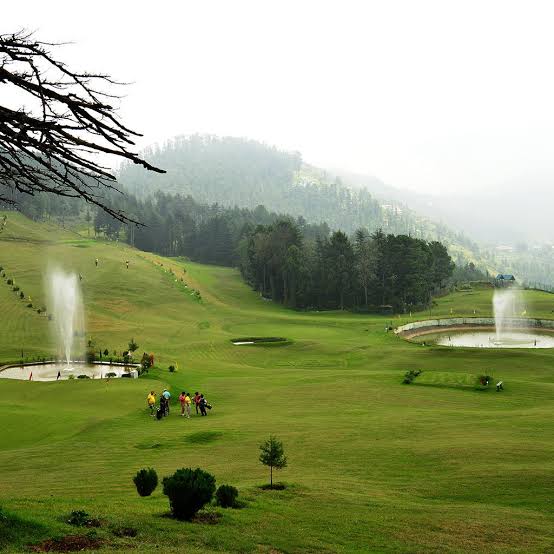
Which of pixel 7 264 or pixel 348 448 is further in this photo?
pixel 7 264

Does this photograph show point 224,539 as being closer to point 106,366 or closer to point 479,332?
point 106,366

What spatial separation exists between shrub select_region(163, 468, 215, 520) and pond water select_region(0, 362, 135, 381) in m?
36.1

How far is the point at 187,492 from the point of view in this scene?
13398 mm

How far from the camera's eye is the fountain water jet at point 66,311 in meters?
63.6

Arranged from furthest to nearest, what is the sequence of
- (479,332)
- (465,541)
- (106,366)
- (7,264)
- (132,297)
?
(7,264) → (132,297) → (479,332) → (106,366) → (465,541)

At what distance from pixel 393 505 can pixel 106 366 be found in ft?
138

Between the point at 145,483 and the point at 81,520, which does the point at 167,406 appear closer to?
the point at 145,483

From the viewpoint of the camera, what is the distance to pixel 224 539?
12414 mm

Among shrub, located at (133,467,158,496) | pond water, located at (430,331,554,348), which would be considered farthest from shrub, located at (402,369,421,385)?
pond water, located at (430,331,554,348)

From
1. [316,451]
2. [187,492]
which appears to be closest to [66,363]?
[316,451]

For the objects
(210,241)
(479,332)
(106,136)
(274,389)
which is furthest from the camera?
(210,241)

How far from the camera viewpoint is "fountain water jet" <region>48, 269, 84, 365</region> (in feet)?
209

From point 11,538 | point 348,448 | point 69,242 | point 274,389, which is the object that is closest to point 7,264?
point 69,242

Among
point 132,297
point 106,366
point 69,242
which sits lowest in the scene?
point 106,366
